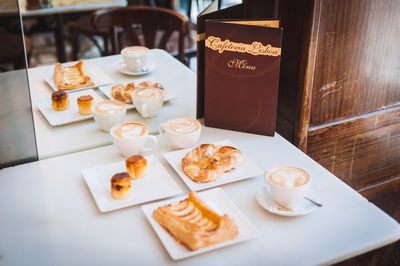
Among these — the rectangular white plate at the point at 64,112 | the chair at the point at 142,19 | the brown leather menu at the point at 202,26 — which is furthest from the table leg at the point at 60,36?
the brown leather menu at the point at 202,26

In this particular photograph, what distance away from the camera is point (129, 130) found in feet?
4.52

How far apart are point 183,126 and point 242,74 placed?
0.78 ft

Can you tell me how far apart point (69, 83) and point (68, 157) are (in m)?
0.47

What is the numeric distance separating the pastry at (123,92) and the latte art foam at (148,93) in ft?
0.17

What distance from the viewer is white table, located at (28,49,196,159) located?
144cm

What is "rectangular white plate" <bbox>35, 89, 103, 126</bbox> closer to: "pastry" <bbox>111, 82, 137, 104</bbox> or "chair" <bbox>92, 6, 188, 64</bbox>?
"pastry" <bbox>111, 82, 137, 104</bbox>

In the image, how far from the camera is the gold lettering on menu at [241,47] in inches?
53.9

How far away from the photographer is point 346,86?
1.63 m

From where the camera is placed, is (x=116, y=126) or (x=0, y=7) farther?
(x=116, y=126)

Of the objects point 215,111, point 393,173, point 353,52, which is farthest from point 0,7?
point 393,173

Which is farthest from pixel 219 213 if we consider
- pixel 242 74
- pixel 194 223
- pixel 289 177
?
pixel 242 74

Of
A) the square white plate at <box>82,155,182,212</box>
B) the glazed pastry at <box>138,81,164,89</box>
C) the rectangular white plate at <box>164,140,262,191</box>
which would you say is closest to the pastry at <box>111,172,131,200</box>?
the square white plate at <box>82,155,182,212</box>

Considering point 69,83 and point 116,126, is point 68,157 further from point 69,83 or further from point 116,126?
point 69,83

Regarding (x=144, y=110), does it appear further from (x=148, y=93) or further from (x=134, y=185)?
(x=134, y=185)
